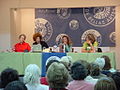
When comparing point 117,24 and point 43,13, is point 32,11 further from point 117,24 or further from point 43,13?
point 117,24

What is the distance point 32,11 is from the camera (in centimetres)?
929

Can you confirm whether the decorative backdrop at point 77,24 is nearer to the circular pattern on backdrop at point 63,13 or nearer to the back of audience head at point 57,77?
the circular pattern on backdrop at point 63,13

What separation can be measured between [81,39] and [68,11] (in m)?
0.98

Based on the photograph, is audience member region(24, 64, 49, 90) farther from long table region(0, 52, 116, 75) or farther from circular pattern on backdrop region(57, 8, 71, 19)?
circular pattern on backdrop region(57, 8, 71, 19)

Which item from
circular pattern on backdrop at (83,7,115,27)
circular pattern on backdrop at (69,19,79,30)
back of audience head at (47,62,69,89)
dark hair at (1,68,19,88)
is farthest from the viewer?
circular pattern on backdrop at (69,19,79,30)

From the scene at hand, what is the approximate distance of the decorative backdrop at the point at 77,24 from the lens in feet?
26.8

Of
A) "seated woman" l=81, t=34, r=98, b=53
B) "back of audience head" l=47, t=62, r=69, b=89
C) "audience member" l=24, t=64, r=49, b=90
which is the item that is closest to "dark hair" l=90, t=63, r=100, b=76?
"audience member" l=24, t=64, r=49, b=90

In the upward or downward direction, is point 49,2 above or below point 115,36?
above

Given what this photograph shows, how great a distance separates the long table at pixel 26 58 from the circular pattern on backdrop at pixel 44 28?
7.91 ft

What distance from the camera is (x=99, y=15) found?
322 inches

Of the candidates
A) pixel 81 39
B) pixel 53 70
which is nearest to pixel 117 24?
pixel 81 39

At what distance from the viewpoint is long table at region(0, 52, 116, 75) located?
6.17 metres

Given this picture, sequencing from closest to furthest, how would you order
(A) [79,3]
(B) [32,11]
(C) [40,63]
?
(C) [40,63]
(A) [79,3]
(B) [32,11]

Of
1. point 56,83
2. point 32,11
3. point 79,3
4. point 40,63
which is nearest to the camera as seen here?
point 56,83
